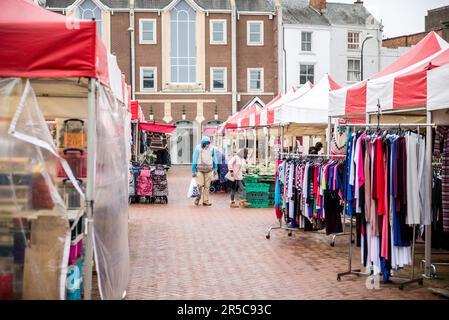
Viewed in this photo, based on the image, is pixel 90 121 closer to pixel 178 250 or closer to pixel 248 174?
pixel 178 250

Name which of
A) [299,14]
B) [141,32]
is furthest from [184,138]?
[299,14]

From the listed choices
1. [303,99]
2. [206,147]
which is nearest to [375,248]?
[303,99]

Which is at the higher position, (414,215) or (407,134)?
(407,134)

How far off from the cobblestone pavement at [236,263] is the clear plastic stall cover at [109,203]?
2.69 feet

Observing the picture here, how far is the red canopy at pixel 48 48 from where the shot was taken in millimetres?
5430

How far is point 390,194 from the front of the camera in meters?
7.38

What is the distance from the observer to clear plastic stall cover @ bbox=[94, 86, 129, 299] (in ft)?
19.5

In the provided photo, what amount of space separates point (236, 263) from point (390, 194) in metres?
3.03

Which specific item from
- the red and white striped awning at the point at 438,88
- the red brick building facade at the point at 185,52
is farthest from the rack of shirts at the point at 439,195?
the red brick building facade at the point at 185,52

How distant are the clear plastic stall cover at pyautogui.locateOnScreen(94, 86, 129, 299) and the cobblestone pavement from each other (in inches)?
32.3

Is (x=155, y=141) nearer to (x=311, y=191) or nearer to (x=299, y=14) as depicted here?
(x=311, y=191)

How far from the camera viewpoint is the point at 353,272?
27.5 ft

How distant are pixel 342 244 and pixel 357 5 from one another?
145ft
